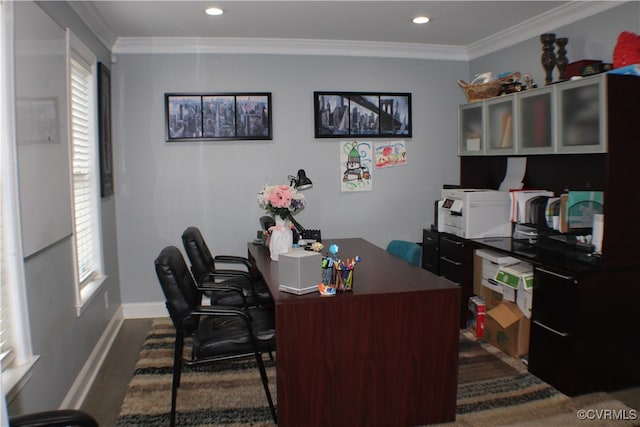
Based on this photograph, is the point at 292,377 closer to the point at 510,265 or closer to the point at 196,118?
the point at 510,265

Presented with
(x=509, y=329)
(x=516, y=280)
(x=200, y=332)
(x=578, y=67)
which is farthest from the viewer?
(x=509, y=329)

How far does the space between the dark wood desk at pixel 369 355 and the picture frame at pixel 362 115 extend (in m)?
2.32

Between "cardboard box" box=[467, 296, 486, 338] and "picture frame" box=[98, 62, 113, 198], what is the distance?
10.3 ft

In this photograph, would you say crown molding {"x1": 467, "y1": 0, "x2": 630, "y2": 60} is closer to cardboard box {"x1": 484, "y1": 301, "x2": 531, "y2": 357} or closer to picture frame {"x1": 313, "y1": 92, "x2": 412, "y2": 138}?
picture frame {"x1": 313, "y1": 92, "x2": 412, "y2": 138}

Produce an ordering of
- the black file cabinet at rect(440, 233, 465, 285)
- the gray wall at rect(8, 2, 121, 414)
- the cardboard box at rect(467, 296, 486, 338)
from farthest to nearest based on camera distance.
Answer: the black file cabinet at rect(440, 233, 465, 285) → the cardboard box at rect(467, 296, 486, 338) → the gray wall at rect(8, 2, 121, 414)

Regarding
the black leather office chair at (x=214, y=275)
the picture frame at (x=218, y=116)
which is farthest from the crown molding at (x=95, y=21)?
the black leather office chair at (x=214, y=275)

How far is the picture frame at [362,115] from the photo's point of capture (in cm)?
456

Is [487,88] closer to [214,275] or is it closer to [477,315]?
[477,315]

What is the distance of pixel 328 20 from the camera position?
3783 millimetres

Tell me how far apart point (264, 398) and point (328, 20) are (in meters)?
2.84

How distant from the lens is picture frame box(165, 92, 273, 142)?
437 centimetres

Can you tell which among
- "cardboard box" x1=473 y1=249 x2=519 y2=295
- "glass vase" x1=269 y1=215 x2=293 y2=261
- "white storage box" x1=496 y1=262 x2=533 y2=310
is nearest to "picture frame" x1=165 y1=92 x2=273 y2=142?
"glass vase" x1=269 y1=215 x2=293 y2=261

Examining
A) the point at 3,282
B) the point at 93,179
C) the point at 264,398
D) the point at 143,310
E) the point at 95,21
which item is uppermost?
the point at 95,21

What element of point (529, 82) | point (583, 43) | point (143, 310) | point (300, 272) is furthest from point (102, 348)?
point (583, 43)
